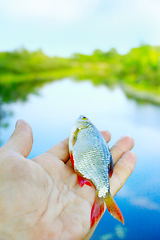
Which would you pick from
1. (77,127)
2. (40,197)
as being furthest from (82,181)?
(77,127)

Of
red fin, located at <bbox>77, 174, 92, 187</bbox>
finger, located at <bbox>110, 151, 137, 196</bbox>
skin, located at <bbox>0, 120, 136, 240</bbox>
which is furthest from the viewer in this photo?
A: finger, located at <bbox>110, 151, 137, 196</bbox>

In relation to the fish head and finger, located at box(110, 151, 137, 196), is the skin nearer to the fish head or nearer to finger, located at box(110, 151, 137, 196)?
finger, located at box(110, 151, 137, 196)

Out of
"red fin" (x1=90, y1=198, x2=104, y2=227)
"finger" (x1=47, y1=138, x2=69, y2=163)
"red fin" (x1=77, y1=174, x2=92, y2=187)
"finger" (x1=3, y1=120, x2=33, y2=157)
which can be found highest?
"finger" (x1=3, y1=120, x2=33, y2=157)

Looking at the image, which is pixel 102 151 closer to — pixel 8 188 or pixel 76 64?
pixel 8 188

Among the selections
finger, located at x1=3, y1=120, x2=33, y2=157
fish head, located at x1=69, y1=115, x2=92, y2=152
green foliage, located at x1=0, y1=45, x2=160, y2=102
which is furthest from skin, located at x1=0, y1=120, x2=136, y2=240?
green foliage, located at x1=0, y1=45, x2=160, y2=102

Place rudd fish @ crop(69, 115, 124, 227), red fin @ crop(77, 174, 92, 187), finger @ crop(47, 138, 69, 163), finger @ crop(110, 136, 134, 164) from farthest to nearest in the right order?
finger @ crop(110, 136, 134, 164)
finger @ crop(47, 138, 69, 163)
red fin @ crop(77, 174, 92, 187)
rudd fish @ crop(69, 115, 124, 227)

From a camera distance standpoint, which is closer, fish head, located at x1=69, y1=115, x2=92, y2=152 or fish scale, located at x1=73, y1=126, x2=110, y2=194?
fish scale, located at x1=73, y1=126, x2=110, y2=194

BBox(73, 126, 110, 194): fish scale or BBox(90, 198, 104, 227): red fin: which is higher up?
BBox(73, 126, 110, 194): fish scale
